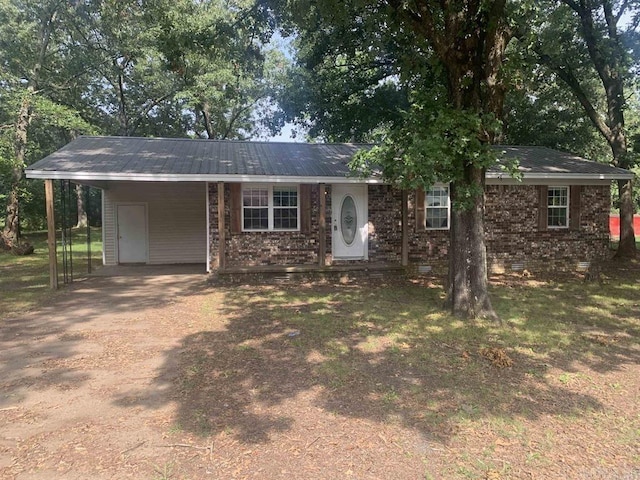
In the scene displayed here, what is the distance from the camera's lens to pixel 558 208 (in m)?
12.4

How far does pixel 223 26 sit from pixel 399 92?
33.4 ft

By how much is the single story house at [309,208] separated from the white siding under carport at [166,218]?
1.6 inches

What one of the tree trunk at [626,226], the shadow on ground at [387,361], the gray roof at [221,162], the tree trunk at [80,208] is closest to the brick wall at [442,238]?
the gray roof at [221,162]

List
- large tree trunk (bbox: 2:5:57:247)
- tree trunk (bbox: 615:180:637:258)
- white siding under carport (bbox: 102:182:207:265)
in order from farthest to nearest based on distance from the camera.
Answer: large tree trunk (bbox: 2:5:57:247), tree trunk (bbox: 615:180:637:258), white siding under carport (bbox: 102:182:207:265)

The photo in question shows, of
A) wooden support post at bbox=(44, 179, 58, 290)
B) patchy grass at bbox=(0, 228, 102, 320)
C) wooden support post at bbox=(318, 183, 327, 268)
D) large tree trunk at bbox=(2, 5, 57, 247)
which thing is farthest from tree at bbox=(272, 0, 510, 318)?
large tree trunk at bbox=(2, 5, 57, 247)

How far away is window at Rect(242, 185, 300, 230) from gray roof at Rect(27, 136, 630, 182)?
1.83 feet

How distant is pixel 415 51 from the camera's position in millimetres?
8680

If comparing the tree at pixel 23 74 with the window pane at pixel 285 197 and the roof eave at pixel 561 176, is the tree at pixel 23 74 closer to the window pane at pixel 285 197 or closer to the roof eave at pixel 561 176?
the window pane at pixel 285 197

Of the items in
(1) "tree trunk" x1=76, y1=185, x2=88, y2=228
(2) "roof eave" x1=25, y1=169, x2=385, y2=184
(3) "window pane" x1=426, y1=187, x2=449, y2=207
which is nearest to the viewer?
(2) "roof eave" x1=25, y1=169, x2=385, y2=184

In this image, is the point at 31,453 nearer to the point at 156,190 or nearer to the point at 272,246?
the point at 272,246

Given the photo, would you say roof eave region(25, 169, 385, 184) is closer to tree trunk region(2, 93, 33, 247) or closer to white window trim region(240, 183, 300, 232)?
white window trim region(240, 183, 300, 232)

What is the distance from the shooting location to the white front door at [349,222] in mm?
11320

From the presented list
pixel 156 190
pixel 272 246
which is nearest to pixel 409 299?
pixel 272 246

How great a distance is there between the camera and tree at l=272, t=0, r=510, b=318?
6.35 meters
